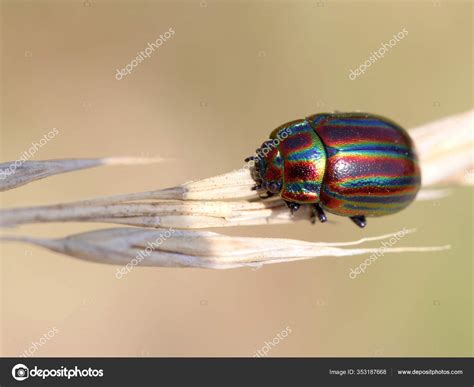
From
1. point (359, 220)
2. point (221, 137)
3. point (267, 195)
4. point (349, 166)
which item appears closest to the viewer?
point (267, 195)

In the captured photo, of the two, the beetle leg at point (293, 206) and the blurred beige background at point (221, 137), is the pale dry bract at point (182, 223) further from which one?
the blurred beige background at point (221, 137)

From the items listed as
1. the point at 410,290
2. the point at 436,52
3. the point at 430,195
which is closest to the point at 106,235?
the point at 430,195

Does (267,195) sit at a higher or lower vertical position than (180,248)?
higher

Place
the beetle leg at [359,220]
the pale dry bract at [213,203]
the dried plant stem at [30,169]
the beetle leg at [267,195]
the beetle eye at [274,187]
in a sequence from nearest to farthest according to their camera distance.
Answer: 1. the pale dry bract at [213,203]
2. the dried plant stem at [30,169]
3. the beetle leg at [267,195]
4. the beetle eye at [274,187]
5. the beetle leg at [359,220]

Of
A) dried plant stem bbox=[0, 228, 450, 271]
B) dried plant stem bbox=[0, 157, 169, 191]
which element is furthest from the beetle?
dried plant stem bbox=[0, 157, 169, 191]

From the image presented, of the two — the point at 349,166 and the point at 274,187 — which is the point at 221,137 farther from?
the point at 274,187

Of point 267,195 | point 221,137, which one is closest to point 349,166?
point 267,195

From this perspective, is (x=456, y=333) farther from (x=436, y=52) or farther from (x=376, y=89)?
(x=436, y=52)

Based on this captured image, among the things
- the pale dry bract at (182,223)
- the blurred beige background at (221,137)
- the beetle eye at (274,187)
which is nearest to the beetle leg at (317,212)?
the beetle eye at (274,187)
